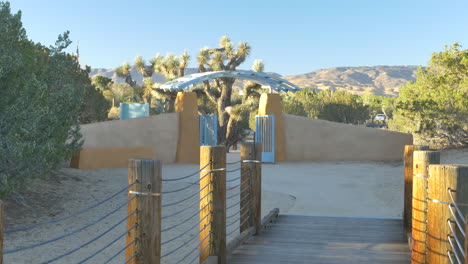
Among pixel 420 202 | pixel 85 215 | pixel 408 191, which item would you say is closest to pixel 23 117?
pixel 85 215

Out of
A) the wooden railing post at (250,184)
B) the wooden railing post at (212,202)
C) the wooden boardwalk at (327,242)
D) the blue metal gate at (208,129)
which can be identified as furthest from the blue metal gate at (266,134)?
the wooden railing post at (212,202)

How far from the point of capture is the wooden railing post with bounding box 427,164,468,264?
3.29 meters

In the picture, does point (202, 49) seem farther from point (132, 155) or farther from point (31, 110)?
point (31, 110)

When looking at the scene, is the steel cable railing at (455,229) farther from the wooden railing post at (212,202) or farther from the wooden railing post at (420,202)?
the wooden railing post at (212,202)

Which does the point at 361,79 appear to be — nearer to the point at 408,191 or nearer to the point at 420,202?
the point at 408,191

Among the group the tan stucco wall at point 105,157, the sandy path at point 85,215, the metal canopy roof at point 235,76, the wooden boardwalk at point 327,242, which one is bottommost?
the sandy path at point 85,215

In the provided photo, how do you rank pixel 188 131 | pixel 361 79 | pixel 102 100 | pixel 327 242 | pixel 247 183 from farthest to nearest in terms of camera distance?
pixel 361 79
pixel 102 100
pixel 188 131
pixel 247 183
pixel 327 242

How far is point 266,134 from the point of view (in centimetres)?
2047

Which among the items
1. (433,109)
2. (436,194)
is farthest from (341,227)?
(433,109)

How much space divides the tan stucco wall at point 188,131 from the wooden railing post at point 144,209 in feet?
54.0

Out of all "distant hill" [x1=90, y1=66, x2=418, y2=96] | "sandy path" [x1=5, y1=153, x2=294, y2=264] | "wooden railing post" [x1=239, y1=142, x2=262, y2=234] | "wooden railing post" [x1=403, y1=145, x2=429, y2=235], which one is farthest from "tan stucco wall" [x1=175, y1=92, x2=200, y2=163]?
"distant hill" [x1=90, y1=66, x2=418, y2=96]

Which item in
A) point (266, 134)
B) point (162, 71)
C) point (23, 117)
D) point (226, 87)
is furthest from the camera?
point (162, 71)

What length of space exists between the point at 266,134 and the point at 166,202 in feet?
30.3

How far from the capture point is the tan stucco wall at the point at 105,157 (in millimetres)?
17203
